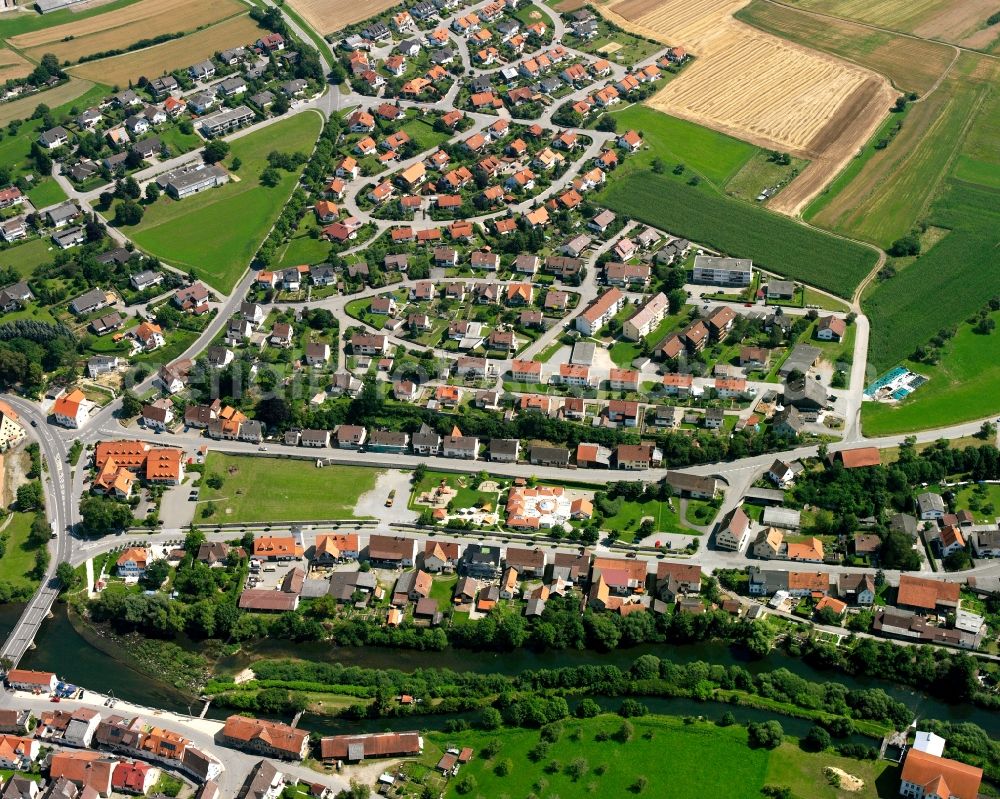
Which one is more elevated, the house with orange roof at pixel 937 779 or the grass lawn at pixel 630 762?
the house with orange roof at pixel 937 779

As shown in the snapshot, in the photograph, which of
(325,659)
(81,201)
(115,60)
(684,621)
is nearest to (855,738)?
(684,621)

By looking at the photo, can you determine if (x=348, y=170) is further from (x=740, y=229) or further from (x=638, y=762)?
(x=638, y=762)

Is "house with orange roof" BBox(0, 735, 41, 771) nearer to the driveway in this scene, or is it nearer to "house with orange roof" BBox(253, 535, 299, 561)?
"house with orange roof" BBox(253, 535, 299, 561)

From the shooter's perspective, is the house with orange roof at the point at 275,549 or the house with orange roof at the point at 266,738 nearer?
the house with orange roof at the point at 266,738

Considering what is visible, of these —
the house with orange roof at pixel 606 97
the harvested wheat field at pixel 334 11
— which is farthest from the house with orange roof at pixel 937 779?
the harvested wheat field at pixel 334 11

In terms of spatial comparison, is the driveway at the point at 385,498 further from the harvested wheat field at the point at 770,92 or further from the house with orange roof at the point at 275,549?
the harvested wheat field at the point at 770,92

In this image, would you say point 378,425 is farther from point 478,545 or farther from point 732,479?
point 732,479

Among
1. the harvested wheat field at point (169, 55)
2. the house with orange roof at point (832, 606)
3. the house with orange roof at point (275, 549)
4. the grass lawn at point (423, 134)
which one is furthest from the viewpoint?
the harvested wheat field at point (169, 55)
